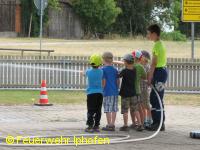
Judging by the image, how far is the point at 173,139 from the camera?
36.3 feet

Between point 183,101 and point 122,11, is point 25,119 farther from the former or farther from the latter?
point 122,11

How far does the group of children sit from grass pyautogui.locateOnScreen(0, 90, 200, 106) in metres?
5.89

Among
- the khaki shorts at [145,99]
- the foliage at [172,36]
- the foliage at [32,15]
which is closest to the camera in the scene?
the khaki shorts at [145,99]

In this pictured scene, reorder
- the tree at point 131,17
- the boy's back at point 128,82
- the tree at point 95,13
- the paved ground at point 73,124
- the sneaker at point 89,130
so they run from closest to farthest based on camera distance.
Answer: the paved ground at point 73,124
the sneaker at point 89,130
the boy's back at point 128,82
the tree at point 95,13
the tree at point 131,17

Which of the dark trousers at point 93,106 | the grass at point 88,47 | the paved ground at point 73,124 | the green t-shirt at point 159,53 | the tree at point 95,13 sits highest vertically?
the tree at point 95,13

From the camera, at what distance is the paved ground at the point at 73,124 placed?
1035 centimetres

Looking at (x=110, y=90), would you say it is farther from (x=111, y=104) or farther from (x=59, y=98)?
(x=59, y=98)

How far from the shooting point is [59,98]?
747 inches

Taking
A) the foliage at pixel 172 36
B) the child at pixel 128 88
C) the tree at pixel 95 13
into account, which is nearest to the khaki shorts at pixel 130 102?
the child at pixel 128 88

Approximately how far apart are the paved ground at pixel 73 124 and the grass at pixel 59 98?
3.98ft

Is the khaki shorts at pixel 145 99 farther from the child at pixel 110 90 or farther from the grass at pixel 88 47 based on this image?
the grass at pixel 88 47

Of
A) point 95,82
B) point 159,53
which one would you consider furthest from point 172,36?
point 95,82

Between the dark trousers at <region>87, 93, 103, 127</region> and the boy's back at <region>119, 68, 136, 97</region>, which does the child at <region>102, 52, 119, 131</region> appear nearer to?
the boy's back at <region>119, 68, 136, 97</region>

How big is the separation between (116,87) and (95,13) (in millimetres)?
59141
